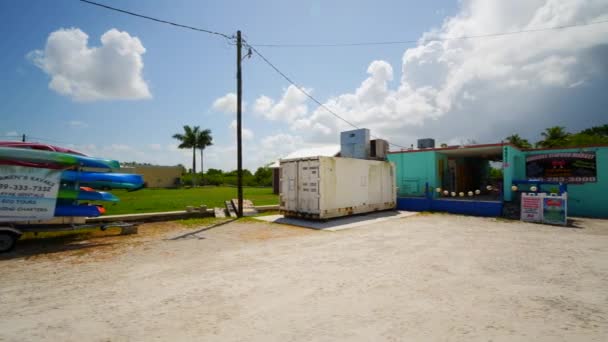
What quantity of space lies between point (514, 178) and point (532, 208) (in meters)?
4.85

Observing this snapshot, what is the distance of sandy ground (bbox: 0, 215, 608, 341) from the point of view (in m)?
3.36

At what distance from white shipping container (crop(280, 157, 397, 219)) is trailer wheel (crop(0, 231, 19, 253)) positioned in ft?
31.1

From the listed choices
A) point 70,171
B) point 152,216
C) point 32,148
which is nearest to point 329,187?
point 152,216

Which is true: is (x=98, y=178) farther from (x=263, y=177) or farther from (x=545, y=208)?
(x=263, y=177)

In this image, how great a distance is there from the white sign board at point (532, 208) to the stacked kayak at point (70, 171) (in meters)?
16.6

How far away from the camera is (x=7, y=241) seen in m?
7.50

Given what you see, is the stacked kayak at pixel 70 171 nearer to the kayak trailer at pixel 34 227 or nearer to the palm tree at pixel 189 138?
the kayak trailer at pixel 34 227

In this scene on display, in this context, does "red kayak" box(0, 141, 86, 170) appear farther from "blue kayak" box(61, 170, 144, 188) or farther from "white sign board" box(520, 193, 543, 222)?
"white sign board" box(520, 193, 543, 222)

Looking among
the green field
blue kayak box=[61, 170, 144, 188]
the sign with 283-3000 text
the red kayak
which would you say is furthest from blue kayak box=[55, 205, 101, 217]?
the sign with 283-3000 text

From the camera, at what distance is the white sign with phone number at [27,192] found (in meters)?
7.68

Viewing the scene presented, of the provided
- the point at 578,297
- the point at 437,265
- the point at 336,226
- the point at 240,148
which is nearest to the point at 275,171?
the point at 240,148

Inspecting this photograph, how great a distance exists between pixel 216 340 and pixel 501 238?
30.6 feet

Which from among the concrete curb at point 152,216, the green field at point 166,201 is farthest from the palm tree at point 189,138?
the concrete curb at point 152,216

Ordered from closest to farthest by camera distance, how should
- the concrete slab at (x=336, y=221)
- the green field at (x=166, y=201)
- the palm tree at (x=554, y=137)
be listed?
the concrete slab at (x=336, y=221)
the green field at (x=166, y=201)
the palm tree at (x=554, y=137)
